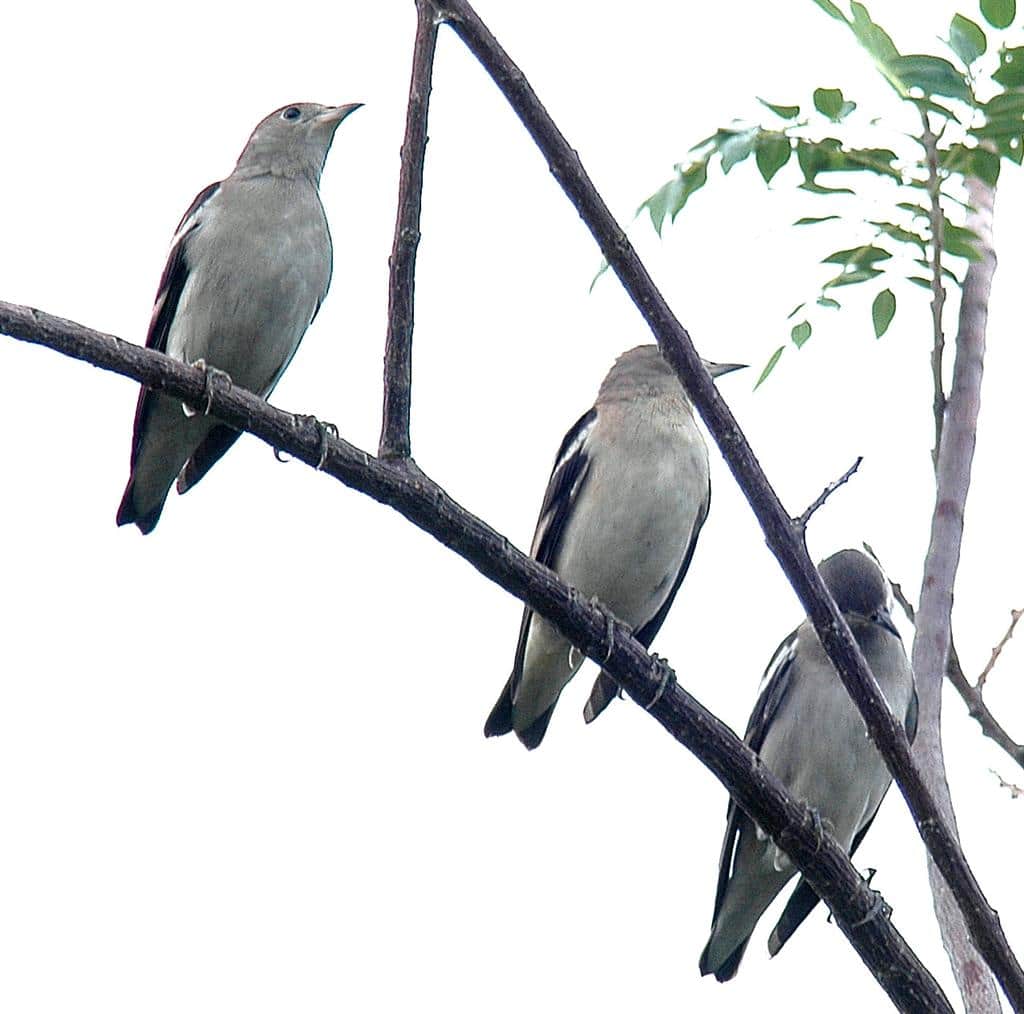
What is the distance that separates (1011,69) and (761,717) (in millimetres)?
3072

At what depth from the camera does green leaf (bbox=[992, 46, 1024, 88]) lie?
395 centimetres

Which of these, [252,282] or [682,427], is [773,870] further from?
[252,282]

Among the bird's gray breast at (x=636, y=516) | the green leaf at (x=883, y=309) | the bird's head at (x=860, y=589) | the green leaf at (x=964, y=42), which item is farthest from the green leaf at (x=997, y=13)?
the bird's head at (x=860, y=589)

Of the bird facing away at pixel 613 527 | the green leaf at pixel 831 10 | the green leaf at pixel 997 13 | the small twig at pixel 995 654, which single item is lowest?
the small twig at pixel 995 654

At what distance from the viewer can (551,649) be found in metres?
6.00

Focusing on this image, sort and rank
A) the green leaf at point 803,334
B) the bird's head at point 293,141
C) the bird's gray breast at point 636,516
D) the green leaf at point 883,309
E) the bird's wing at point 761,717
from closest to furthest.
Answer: the green leaf at point 883,309, the green leaf at point 803,334, the bird's gray breast at point 636,516, the bird's wing at point 761,717, the bird's head at point 293,141

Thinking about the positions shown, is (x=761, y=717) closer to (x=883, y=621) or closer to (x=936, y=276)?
(x=883, y=621)

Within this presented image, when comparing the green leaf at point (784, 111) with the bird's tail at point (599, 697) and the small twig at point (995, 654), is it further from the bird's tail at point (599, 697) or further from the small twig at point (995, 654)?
the bird's tail at point (599, 697)

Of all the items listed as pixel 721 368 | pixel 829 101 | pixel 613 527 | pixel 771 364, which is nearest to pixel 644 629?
pixel 613 527

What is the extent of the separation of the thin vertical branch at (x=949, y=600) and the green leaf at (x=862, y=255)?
0.32 meters

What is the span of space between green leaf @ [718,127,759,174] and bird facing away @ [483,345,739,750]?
188cm

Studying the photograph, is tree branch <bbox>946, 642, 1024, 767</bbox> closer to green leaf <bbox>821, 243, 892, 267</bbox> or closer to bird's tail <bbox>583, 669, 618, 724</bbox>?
green leaf <bbox>821, 243, 892, 267</bbox>

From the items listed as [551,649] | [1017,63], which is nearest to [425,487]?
[1017,63]

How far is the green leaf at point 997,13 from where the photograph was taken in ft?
13.5
